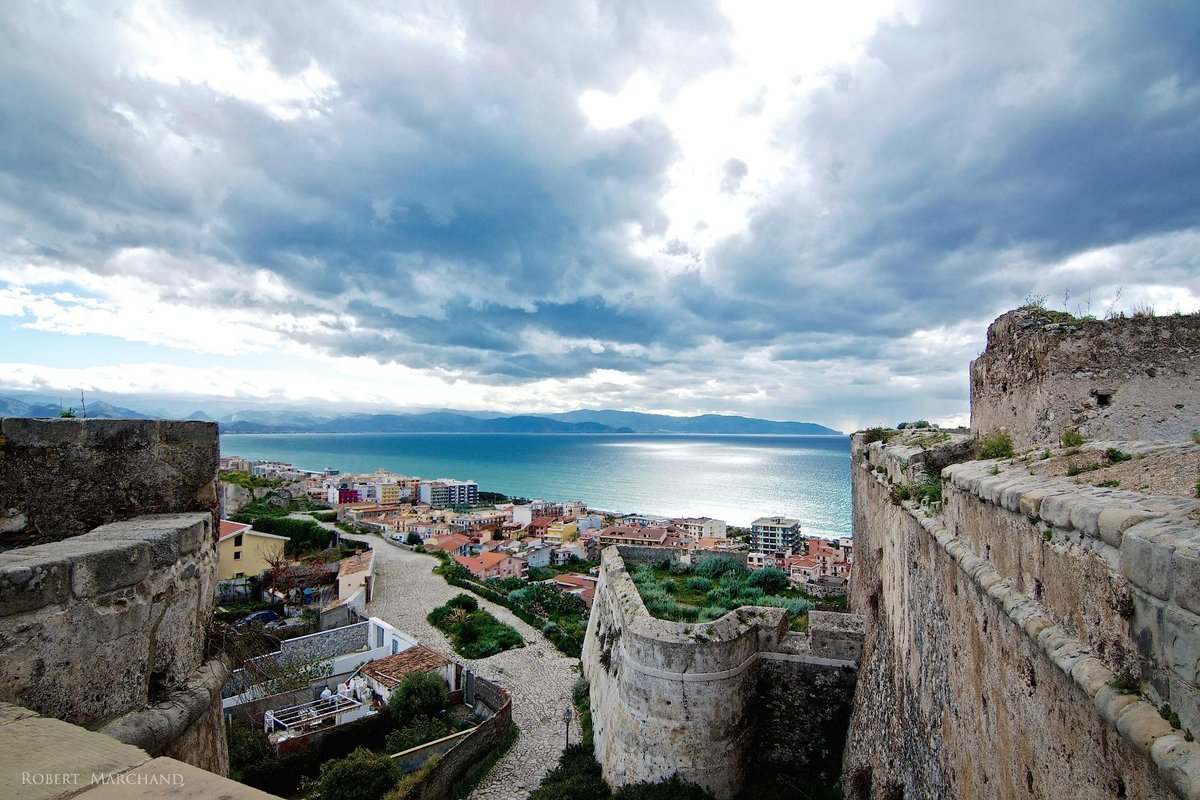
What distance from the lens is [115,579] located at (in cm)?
268

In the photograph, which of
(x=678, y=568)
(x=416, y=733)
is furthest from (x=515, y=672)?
(x=678, y=568)

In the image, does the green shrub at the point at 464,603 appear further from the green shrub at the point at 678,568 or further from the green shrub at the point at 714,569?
the green shrub at the point at 714,569

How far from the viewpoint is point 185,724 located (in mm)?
2916

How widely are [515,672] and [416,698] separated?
15.0ft

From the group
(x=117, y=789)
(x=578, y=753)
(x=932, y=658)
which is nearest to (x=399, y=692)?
(x=578, y=753)

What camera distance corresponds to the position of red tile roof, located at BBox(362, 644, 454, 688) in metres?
17.2

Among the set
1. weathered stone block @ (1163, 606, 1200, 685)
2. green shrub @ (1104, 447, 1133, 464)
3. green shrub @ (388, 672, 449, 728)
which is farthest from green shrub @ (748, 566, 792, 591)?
weathered stone block @ (1163, 606, 1200, 685)

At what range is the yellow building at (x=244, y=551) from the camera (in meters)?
30.0

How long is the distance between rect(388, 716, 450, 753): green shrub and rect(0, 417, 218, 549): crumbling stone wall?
13339 mm

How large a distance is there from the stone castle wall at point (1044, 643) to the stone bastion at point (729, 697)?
2.88m

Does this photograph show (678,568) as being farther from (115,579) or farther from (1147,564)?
(115,579)

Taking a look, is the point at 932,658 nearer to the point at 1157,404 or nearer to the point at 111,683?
the point at 1157,404

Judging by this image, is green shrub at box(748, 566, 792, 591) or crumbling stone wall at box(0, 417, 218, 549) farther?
green shrub at box(748, 566, 792, 591)

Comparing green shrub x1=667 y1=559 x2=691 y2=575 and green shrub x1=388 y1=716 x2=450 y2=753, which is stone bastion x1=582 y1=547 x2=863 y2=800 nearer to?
green shrub x1=388 y1=716 x2=450 y2=753
